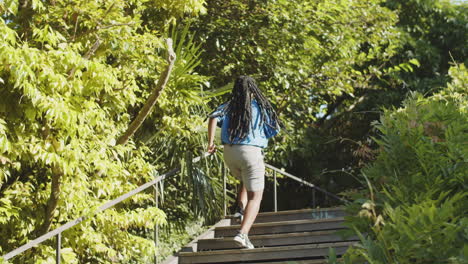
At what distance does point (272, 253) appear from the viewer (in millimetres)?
6727

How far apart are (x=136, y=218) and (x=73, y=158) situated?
860 millimetres

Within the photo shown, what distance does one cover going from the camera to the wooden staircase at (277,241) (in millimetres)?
6707

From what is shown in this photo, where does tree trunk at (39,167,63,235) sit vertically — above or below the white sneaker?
above

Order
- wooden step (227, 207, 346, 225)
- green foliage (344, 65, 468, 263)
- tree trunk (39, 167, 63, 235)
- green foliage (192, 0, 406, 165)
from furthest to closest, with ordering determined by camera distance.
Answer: green foliage (192, 0, 406, 165) → wooden step (227, 207, 346, 225) → tree trunk (39, 167, 63, 235) → green foliage (344, 65, 468, 263)

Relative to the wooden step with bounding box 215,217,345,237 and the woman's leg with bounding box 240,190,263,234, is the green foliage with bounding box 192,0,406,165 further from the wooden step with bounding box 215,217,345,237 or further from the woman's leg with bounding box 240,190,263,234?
the woman's leg with bounding box 240,190,263,234

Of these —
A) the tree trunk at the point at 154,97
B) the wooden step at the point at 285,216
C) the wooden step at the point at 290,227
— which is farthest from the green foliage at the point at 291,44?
the wooden step at the point at 290,227

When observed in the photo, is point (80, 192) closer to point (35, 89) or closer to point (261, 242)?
point (35, 89)

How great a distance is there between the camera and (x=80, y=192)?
24.8 ft

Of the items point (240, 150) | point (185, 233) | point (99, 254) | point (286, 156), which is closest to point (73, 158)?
point (240, 150)

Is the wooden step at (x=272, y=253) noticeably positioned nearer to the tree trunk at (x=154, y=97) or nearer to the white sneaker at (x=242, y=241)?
the white sneaker at (x=242, y=241)

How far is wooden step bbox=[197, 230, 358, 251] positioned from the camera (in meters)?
7.26

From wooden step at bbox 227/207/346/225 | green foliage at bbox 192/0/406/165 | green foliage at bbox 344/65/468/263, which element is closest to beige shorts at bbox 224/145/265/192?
wooden step at bbox 227/207/346/225

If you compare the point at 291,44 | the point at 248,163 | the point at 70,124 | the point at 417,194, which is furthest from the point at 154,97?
the point at 417,194

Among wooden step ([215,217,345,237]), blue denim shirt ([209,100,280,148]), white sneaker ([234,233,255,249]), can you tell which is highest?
blue denim shirt ([209,100,280,148])
